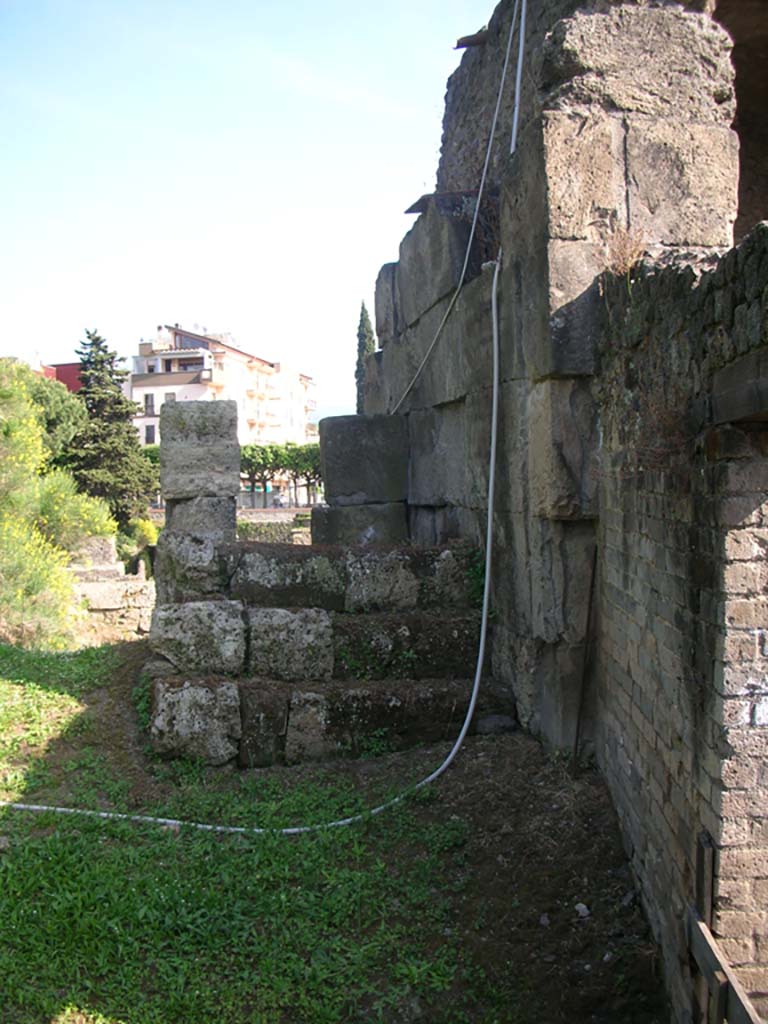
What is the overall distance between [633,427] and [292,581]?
2836 millimetres

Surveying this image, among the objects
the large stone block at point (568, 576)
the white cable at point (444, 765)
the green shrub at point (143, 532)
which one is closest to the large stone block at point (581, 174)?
the white cable at point (444, 765)

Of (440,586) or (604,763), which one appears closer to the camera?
(604,763)

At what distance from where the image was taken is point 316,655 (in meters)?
5.54

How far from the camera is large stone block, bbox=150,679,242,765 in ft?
16.8

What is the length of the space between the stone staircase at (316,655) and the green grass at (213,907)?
1.00ft

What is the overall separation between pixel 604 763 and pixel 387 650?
1596 mm

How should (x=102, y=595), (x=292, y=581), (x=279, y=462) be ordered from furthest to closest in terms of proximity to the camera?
1. (x=279, y=462)
2. (x=102, y=595)
3. (x=292, y=581)

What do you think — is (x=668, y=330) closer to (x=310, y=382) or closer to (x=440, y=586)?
(x=440, y=586)

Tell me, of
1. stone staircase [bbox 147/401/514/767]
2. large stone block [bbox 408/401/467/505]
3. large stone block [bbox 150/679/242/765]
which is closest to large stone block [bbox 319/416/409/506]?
large stone block [bbox 408/401/467/505]

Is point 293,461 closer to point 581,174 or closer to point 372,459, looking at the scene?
point 372,459

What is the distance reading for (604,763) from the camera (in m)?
4.48

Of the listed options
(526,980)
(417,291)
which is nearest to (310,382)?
(417,291)

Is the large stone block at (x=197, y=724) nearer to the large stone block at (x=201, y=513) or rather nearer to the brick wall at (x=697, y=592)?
the brick wall at (x=697, y=592)

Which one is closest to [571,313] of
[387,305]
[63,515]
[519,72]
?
[519,72]
